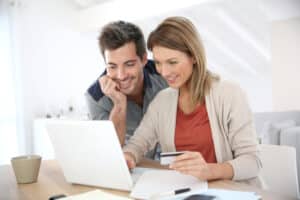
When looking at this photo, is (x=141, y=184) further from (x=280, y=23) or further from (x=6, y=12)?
(x=6, y=12)

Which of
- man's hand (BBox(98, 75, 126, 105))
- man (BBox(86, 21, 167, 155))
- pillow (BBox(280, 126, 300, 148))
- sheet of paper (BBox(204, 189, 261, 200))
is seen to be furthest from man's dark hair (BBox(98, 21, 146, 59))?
pillow (BBox(280, 126, 300, 148))

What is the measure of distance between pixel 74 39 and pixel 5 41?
2.68 ft

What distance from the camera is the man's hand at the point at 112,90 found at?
5.41ft

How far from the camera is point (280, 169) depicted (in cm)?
137

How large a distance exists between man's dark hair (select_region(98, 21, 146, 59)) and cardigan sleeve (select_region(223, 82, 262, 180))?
51 cm

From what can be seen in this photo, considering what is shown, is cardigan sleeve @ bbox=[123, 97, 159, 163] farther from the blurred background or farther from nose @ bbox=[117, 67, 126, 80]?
the blurred background

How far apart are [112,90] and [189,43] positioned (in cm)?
49

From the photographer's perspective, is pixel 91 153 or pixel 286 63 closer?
pixel 91 153

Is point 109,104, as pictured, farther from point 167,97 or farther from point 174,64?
point 174,64

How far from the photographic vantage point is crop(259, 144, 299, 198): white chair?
1.34 meters

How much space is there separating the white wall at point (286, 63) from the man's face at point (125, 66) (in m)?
2.13

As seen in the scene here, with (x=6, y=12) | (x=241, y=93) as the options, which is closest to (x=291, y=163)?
(x=241, y=93)

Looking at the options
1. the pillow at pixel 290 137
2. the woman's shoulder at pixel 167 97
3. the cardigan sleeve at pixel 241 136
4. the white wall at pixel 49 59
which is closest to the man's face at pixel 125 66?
the woman's shoulder at pixel 167 97

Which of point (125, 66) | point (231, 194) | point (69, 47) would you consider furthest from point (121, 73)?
point (69, 47)
